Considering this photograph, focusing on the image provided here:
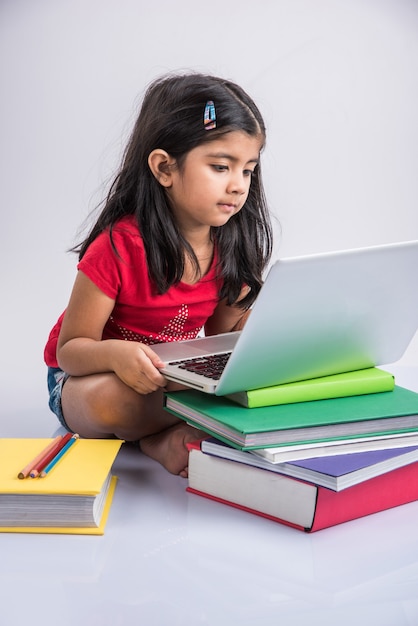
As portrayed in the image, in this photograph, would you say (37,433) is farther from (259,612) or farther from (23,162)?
(23,162)

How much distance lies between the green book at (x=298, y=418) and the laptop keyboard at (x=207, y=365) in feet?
0.14

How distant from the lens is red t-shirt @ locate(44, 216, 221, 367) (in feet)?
5.09

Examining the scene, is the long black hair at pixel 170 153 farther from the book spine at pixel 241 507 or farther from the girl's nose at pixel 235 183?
the book spine at pixel 241 507

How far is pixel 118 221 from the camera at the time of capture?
5.30ft

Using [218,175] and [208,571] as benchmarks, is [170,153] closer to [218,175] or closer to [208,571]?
[218,175]

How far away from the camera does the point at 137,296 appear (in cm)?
161

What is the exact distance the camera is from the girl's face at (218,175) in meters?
1.53

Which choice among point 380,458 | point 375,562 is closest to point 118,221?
point 380,458

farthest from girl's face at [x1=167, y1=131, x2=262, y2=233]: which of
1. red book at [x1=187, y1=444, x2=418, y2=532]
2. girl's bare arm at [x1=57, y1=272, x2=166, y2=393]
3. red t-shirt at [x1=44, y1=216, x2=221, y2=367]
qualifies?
red book at [x1=187, y1=444, x2=418, y2=532]

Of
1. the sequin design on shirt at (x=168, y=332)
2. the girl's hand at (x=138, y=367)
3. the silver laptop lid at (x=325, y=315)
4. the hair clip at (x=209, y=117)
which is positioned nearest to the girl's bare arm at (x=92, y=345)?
the girl's hand at (x=138, y=367)

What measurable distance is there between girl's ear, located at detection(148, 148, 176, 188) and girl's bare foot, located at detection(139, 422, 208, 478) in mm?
431

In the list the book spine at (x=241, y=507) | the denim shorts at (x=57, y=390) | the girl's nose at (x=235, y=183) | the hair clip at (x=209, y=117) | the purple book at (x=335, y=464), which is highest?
the hair clip at (x=209, y=117)

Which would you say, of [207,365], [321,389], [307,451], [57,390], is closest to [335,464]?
[307,451]

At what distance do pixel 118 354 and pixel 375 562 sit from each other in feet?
1.69
